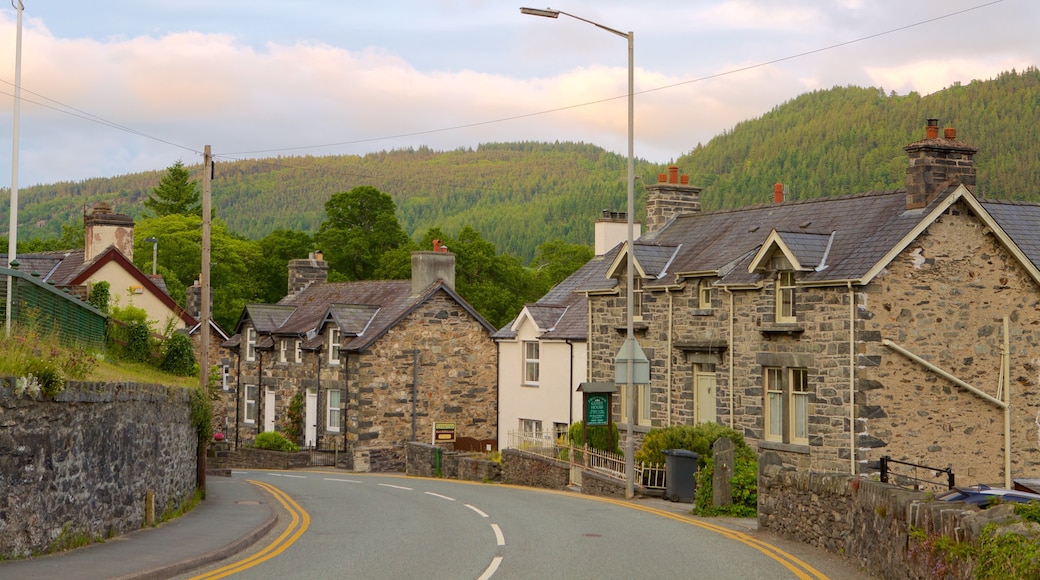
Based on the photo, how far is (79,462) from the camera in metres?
16.0

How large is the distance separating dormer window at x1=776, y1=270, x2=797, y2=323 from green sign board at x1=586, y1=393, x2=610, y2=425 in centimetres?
524

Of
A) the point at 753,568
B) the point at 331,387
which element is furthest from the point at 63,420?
the point at 331,387

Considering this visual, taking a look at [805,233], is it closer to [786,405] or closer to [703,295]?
[703,295]

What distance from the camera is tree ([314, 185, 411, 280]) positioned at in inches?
3282

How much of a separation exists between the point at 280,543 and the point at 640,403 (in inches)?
739

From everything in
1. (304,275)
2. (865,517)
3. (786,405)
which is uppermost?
(304,275)

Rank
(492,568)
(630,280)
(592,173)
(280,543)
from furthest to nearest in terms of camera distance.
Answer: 1. (592,173)
2. (630,280)
3. (280,543)
4. (492,568)

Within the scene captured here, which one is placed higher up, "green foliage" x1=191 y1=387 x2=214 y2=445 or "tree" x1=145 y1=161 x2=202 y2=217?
"tree" x1=145 y1=161 x2=202 y2=217

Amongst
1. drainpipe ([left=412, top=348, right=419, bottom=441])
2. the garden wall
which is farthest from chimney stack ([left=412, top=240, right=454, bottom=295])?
the garden wall

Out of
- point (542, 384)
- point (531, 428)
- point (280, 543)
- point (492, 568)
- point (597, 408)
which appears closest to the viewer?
point (492, 568)

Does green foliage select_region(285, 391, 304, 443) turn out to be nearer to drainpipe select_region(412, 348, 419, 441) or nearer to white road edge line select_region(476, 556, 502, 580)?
drainpipe select_region(412, 348, 419, 441)

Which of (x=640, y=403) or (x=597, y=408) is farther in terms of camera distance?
(x=640, y=403)

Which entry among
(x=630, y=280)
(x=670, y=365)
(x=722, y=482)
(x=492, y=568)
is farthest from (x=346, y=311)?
(x=492, y=568)

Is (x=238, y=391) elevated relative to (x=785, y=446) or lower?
elevated
